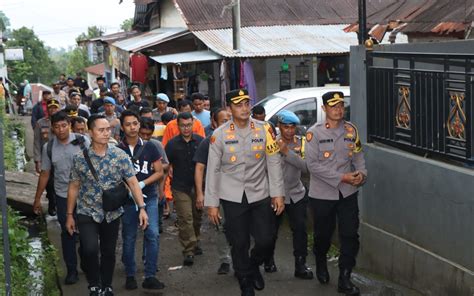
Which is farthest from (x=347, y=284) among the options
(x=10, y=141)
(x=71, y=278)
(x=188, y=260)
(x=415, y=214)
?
(x=10, y=141)

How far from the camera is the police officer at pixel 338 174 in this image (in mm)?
7043

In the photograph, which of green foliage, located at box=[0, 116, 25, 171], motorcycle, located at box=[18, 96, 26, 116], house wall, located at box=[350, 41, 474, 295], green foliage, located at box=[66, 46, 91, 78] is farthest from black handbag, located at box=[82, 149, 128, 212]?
green foliage, located at box=[66, 46, 91, 78]

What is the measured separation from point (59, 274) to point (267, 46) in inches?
Answer: 443

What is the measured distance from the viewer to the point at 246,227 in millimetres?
6867

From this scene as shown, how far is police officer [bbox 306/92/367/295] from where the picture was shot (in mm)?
7043

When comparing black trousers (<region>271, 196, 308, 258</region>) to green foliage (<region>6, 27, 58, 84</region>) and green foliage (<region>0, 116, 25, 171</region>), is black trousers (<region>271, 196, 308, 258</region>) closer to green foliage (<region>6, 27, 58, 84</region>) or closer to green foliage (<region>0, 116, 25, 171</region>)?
green foliage (<region>0, 116, 25, 171</region>)

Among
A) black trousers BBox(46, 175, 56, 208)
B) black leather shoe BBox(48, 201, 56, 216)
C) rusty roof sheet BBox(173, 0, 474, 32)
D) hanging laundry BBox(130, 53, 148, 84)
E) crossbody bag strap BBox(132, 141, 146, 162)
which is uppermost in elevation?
rusty roof sheet BBox(173, 0, 474, 32)

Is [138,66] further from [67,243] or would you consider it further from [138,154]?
[138,154]

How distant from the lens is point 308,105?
39.5 ft

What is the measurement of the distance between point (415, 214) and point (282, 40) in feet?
40.3

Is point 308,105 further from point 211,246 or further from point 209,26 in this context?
point 209,26

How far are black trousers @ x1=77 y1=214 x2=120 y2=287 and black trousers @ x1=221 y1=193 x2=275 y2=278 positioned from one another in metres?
1.07

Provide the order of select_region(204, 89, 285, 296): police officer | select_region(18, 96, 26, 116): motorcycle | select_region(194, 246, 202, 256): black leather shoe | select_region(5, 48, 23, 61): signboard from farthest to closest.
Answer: select_region(5, 48, 23, 61): signboard
select_region(18, 96, 26, 116): motorcycle
select_region(194, 246, 202, 256): black leather shoe
select_region(204, 89, 285, 296): police officer

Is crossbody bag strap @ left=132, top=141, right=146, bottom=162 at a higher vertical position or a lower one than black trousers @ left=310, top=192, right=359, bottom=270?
higher
